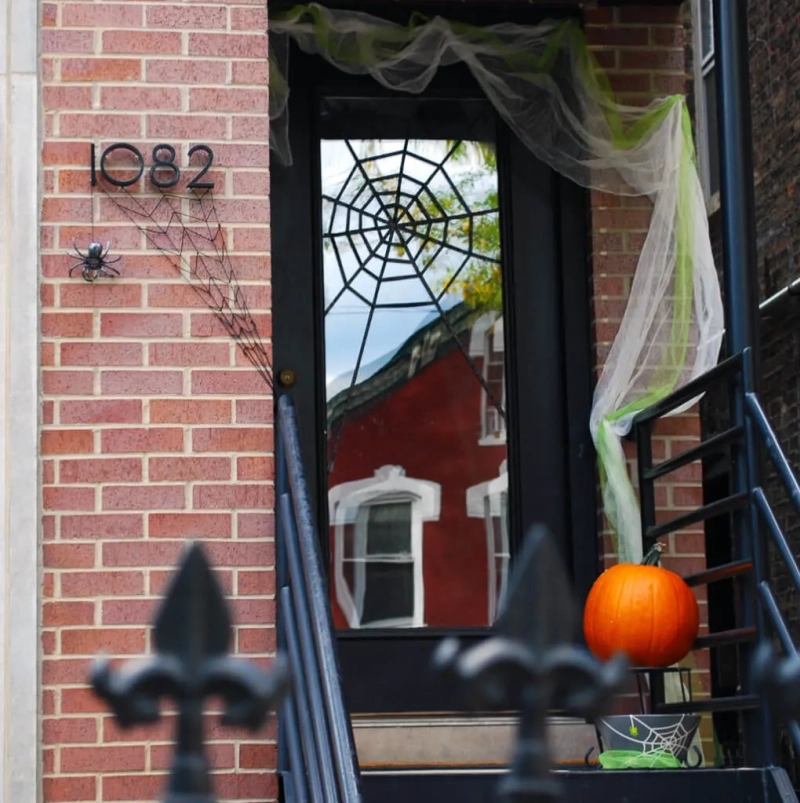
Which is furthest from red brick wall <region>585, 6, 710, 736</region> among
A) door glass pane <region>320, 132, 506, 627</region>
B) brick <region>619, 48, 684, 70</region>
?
door glass pane <region>320, 132, 506, 627</region>

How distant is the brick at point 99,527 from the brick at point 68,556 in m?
0.02

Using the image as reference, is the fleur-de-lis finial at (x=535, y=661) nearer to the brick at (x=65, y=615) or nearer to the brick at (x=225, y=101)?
the brick at (x=65, y=615)

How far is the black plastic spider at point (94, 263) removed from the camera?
3.71 metres

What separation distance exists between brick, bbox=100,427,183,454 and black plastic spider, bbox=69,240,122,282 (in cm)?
40

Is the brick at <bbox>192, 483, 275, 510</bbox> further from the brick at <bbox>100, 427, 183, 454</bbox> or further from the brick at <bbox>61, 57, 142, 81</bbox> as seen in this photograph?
the brick at <bbox>61, 57, 142, 81</bbox>

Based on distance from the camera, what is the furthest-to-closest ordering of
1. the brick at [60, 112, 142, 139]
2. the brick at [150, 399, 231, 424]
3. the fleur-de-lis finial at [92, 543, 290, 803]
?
1. the brick at [60, 112, 142, 139]
2. the brick at [150, 399, 231, 424]
3. the fleur-de-lis finial at [92, 543, 290, 803]

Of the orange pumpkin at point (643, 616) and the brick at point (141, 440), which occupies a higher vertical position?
the brick at point (141, 440)

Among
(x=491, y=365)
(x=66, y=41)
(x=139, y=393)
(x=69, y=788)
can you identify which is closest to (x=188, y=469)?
(x=139, y=393)

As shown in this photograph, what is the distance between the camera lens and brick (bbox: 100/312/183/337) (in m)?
3.71

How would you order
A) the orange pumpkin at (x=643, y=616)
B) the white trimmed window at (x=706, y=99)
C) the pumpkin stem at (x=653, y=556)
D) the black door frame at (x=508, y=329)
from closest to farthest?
1. the orange pumpkin at (x=643, y=616)
2. the pumpkin stem at (x=653, y=556)
3. the black door frame at (x=508, y=329)
4. the white trimmed window at (x=706, y=99)

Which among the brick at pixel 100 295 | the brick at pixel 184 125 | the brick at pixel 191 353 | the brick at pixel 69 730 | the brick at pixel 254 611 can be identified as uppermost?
the brick at pixel 184 125

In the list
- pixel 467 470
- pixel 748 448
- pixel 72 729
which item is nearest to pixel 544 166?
pixel 467 470

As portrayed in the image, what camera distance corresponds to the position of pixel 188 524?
3.62 metres

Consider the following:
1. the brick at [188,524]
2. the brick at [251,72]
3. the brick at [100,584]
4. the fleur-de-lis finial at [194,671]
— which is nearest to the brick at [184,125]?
the brick at [251,72]
